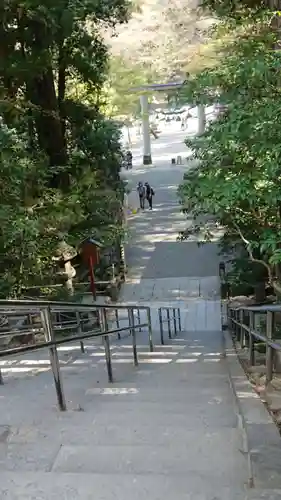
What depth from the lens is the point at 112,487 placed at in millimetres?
2504

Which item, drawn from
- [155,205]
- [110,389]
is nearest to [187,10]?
[155,205]

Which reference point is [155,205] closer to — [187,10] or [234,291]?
[187,10]

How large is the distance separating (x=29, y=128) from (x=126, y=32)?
55.6 ft

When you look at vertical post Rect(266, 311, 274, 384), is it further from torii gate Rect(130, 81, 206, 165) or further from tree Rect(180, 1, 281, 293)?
torii gate Rect(130, 81, 206, 165)

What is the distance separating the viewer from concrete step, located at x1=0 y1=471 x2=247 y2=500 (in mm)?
2432

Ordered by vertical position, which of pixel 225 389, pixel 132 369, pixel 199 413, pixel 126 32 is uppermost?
pixel 126 32

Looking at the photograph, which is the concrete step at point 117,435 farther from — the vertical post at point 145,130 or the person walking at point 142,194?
the vertical post at point 145,130

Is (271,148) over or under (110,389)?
over

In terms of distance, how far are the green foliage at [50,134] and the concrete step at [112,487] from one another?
488cm

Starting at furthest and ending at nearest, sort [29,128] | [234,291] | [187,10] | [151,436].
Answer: [187,10] → [234,291] → [29,128] → [151,436]

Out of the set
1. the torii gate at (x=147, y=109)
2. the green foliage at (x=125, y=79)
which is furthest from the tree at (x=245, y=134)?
the torii gate at (x=147, y=109)

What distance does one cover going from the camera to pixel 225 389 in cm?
484

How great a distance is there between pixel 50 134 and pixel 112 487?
9.18 meters

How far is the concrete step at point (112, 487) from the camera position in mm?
2432
